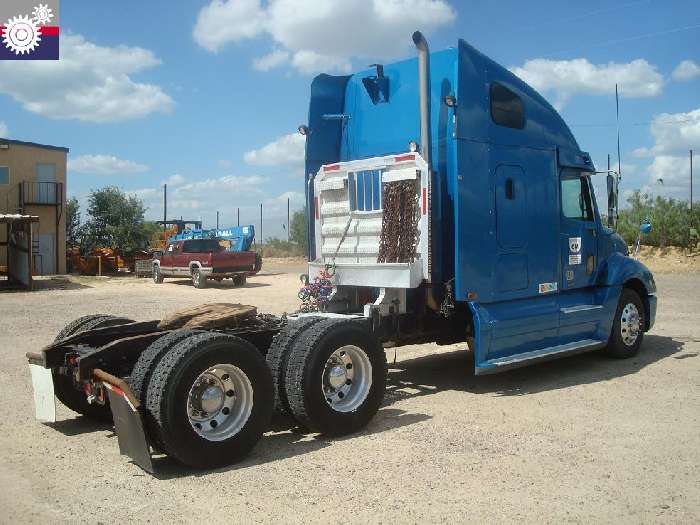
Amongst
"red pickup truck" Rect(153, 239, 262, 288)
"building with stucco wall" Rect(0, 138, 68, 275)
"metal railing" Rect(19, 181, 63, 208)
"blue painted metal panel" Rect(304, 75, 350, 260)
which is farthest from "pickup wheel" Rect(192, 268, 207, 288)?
"blue painted metal panel" Rect(304, 75, 350, 260)

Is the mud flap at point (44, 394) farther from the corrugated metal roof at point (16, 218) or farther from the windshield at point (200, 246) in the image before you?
the windshield at point (200, 246)

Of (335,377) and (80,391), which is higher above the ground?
(335,377)

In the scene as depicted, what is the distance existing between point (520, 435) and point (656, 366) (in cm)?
394

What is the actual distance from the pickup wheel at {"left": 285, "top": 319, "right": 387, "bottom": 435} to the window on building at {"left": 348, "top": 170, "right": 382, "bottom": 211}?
211 cm

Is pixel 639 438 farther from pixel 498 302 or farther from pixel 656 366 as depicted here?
pixel 656 366

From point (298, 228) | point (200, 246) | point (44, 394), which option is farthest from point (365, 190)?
point (298, 228)

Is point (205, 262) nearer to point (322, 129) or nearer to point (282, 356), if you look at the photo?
point (322, 129)

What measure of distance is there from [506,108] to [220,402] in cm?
471

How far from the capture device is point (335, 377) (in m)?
6.04

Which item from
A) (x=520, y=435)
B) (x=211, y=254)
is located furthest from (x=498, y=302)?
(x=211, y=254)

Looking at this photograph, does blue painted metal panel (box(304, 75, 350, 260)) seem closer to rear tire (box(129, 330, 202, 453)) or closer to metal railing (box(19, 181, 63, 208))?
rear tire (box(129, 330, 202, 453))

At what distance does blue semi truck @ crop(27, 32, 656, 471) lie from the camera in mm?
5199

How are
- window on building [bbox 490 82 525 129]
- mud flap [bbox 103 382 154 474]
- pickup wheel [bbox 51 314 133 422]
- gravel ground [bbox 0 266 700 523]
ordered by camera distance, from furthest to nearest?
1. window on building [bbox 490 82 525 129]
2. pickup wheel [bbox 51 314 133 422]
3. mud flap [bbox 103 382 154 474]
4. gravel ground [bbox 0 266 700 523]

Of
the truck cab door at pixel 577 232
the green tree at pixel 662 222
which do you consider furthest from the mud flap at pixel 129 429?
the green tree at pixel 662 222
